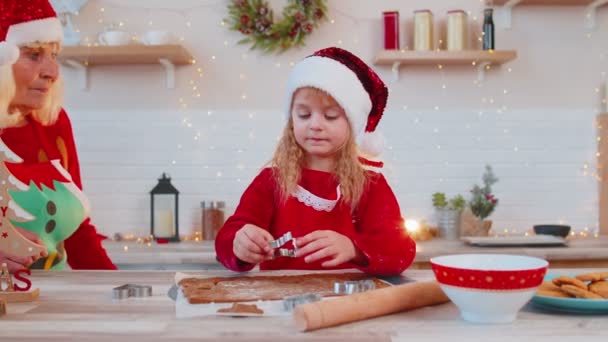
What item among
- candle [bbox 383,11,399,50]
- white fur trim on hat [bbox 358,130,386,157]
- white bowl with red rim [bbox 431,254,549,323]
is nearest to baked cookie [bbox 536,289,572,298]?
white bowl with red rim [bbox 431,254,549,323]

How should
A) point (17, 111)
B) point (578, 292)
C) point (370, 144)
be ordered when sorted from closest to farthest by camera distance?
point (578, 292)
point (370, 144)
point (17, 111)

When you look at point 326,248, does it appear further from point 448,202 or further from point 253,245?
point 448,202

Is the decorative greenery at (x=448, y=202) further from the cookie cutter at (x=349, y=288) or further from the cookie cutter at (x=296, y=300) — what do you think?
the cookie cutter at (x=296, y=300)

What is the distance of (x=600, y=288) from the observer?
42.2 inches

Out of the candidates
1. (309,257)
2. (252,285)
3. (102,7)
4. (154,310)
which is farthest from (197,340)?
(102,7)

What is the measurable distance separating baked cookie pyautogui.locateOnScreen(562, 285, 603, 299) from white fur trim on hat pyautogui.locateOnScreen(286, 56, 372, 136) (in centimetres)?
78

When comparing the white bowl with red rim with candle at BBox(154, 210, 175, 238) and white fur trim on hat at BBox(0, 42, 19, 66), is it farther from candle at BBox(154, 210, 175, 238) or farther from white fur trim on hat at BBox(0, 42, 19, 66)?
candle at BBox(154, 210, 175, 238)

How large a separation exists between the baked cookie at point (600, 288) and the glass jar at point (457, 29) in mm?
2253

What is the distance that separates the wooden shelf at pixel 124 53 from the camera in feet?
10.1

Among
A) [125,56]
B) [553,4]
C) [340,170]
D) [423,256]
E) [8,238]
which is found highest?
[553,4]

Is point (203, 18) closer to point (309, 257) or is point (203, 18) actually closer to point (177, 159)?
point (177, 159)

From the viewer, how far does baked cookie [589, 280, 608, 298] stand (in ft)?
3.47

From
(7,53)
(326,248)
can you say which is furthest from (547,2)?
(7,53)

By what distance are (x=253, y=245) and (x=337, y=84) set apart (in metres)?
0.49
